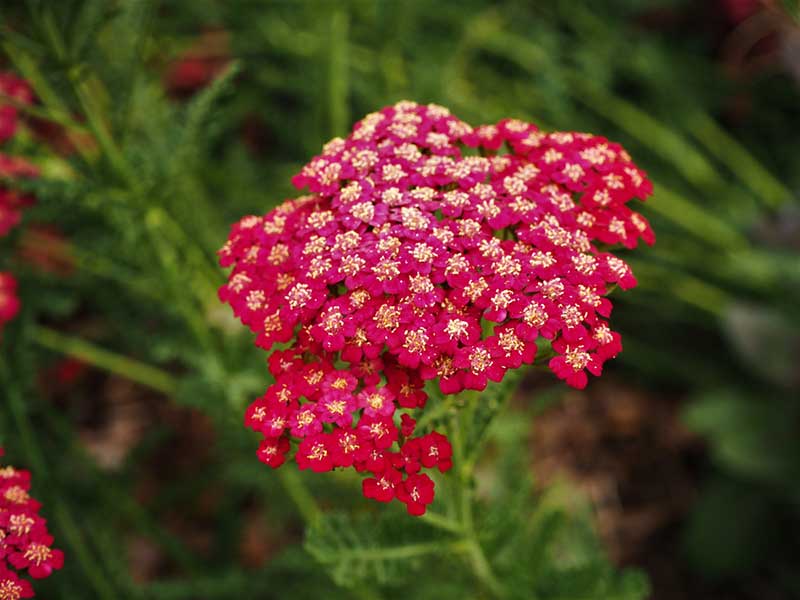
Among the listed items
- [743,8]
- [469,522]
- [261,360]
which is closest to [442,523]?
[469,522]

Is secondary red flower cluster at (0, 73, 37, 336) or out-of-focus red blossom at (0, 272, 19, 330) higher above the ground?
secondary red flower cluster at (0, 73, 37, 336)

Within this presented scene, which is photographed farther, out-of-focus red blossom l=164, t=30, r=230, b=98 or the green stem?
out-of-focus red blossom l=164, t=30, r=230, b=98

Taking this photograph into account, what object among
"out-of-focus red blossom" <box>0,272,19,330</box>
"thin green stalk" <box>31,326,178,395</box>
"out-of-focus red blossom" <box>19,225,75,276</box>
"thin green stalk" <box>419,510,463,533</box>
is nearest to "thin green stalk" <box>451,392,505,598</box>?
"thin green stalk" <box>419,510,463,533</box>

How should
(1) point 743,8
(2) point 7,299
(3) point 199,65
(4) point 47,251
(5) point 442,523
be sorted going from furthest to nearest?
(3) point 199,65 → (1) point 743,8 → (4) point 47,251 → (2) point 7,299 → (5) point 442,523

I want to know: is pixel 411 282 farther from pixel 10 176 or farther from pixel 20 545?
pixel 10 176

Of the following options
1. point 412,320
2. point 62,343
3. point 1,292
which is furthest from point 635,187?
point 62,343

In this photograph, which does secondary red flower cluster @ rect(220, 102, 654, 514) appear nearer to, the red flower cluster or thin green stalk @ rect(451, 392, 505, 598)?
thin green stalk @ rect(451, 392, 505, 598)

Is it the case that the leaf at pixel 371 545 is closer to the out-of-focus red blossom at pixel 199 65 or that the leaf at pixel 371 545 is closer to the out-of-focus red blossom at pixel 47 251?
the out-of-focus red blossom at pixel 47 251
